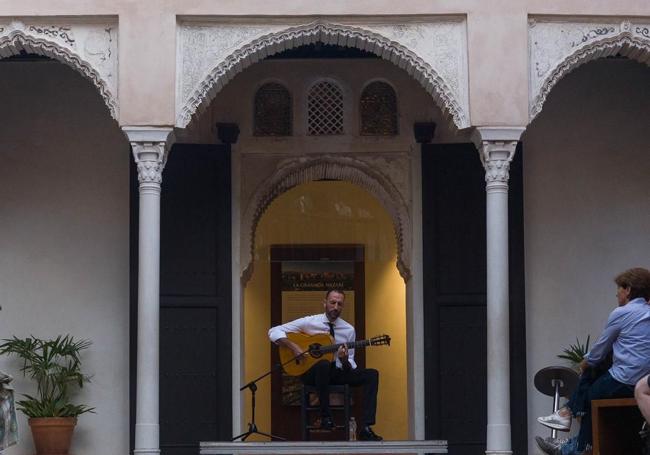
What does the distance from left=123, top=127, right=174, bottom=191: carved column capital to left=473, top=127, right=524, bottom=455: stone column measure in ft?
8.27

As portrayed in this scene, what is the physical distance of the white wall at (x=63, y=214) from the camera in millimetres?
14625

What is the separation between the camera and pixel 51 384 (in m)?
14.5

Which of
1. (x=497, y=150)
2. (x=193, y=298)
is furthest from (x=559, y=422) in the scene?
(x=193, y=298)

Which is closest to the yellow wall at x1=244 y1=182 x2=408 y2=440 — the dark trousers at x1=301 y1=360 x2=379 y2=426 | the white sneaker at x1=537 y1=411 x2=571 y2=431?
the dark trousers at x1=301 y1=360 x2=379 y2=426

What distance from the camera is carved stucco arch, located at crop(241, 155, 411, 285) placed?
48.5 feet

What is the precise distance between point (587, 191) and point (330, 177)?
240 cm

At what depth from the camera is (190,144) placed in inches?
575

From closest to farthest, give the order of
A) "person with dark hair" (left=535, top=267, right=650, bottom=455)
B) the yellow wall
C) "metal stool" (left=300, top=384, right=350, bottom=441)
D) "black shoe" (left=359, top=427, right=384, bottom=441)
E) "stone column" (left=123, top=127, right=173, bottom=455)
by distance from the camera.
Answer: "person with dark hair" (left=535, top=267, right=650, bottom=455), "stone column" (left=123, top=127, right=173, bottom=455), "black shoe" (left=359, top=427, right=384, bottom=441), "metal stool" (left=300, top=384, right=350, bottom=441), the yellow wall

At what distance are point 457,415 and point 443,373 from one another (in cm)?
40

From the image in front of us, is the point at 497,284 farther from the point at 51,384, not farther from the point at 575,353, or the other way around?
the point at 51,384

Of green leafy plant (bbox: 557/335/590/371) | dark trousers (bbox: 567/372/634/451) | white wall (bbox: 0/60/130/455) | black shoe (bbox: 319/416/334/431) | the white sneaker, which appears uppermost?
white wall (bbox: 0/60/130/455)

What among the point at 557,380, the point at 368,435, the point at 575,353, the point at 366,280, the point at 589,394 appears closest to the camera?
the point at 589,394

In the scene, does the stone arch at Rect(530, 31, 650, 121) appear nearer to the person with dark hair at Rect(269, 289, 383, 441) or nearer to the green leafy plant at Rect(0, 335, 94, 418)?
the person with dark hair at Rect(269, 289, 383, 441)

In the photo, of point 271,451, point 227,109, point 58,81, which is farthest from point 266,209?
point 271,451
